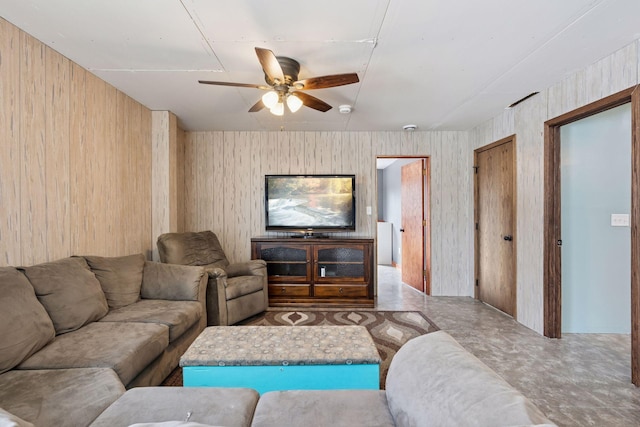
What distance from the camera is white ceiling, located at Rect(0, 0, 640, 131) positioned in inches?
68.0

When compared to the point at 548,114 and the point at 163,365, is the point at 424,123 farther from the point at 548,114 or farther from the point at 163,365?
the point at 163,365

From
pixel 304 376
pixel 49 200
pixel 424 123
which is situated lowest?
pixel 304 376

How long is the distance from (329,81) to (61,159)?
85.9 inches

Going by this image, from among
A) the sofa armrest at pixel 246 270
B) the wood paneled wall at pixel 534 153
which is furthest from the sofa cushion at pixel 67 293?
the wood paneled wall at pixel 534 153

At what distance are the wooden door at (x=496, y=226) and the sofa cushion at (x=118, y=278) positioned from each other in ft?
12.7

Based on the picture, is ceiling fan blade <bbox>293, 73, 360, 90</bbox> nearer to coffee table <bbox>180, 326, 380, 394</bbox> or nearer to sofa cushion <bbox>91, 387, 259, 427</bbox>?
coffee table <bbox>180, 326, 380, 394</bbox>

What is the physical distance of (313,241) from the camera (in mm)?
3883

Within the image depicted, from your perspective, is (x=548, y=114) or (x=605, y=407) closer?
(x=605, y=407)

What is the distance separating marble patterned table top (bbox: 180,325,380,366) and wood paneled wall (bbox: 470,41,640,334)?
7.37 feet

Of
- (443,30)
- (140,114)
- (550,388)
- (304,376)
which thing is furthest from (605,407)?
(140,114)

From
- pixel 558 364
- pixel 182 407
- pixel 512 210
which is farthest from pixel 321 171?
pixel 182 407

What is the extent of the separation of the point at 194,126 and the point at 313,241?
228 centimetres

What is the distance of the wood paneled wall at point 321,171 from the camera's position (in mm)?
4266

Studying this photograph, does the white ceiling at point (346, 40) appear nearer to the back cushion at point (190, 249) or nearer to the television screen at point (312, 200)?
the television screen at point (312, 200)
